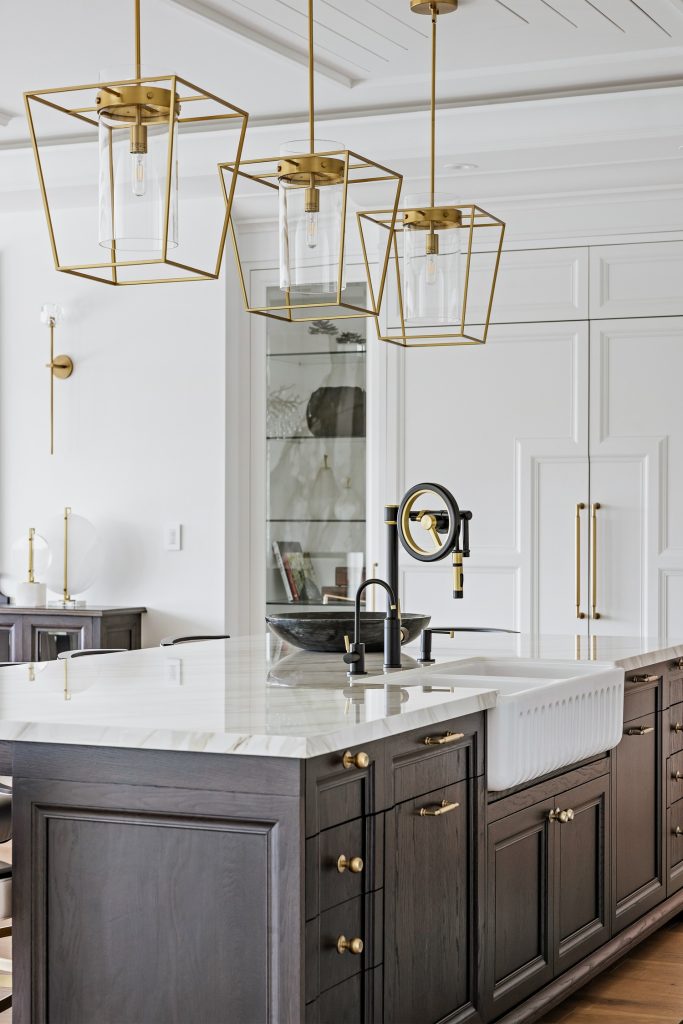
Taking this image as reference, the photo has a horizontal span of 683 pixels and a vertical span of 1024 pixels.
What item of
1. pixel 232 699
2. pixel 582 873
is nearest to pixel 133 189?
pixel 232 699

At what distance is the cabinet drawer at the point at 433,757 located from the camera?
7.38 feet

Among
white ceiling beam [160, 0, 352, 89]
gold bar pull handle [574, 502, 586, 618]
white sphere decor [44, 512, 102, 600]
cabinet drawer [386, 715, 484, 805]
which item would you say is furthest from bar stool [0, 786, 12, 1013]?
white sphere decor [44, 512, 102, 600]

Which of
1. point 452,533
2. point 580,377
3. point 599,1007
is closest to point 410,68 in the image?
point 580,377

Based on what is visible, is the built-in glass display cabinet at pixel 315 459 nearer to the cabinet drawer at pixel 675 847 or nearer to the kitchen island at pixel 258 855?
the cabinet drawer at pixel 675 847

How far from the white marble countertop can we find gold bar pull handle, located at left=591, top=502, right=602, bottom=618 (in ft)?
4.52

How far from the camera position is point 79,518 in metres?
5.60

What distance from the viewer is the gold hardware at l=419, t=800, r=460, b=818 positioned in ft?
7.67

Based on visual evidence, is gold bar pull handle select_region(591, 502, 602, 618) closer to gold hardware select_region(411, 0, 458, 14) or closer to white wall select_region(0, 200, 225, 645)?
white wall select_region(0, 200, 225, 645)

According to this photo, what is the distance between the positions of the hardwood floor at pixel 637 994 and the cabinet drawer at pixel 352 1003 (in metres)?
0.98

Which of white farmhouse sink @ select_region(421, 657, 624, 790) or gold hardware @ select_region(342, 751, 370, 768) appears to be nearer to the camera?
gold hardware @ select_region(342, 751, 370, 768)

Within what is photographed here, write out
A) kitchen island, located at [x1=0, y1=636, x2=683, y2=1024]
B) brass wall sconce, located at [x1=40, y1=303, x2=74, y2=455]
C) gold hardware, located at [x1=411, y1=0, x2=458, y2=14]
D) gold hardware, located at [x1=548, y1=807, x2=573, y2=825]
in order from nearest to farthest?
kitchen island, located at [x1=0, y1=636, x2=683, y2=1024] → gold hardware, located at [x1=548, y1=807, x2=573, y2=825] → gold hardware, located at [x1=411, y1=0, x2=458, y2=14] → brass wall sconce, located at [x1=40, y1=303, x2=74, y2=455]

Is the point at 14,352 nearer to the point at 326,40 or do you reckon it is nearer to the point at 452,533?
the point at 326,40

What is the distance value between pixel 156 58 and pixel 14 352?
2.15 metres

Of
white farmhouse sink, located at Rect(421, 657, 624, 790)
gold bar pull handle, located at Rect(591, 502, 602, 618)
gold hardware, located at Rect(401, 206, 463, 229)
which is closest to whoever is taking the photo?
white farmhouse sink, located at Rect(421, 657, 624, 790)
